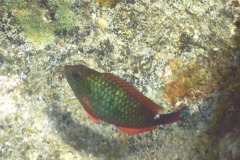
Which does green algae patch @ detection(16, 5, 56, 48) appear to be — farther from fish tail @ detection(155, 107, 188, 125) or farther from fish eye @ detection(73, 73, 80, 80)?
fish tail @ detection(155, 107, 188, 125)

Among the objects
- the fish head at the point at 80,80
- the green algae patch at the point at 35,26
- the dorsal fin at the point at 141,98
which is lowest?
the green algae patch at the point at 35,26

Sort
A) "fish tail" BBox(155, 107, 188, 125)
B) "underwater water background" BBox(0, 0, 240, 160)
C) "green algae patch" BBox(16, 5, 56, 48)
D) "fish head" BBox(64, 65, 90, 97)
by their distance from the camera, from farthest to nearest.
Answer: "green algae patch" BBox(16, 5, 56, 48)
"underwater water background" BBox(0, 0, 240, 160)
"fish head" BBox(64, 65, 90, 97)
"fish tail" BBox(155, 107, 188, 125)

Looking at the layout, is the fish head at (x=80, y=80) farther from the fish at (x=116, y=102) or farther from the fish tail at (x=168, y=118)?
the fish tail at (x=168, y=118)

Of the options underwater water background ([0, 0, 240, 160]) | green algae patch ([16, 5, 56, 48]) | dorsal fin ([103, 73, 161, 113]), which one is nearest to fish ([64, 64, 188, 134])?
dorsal fin ([103, 73, 161, 113])

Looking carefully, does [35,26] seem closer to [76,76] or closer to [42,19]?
[42,19]

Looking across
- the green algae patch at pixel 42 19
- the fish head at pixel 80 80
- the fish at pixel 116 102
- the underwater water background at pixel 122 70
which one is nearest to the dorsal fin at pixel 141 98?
the fish at pixel 116 102

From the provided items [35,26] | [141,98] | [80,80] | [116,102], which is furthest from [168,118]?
[35,26]
